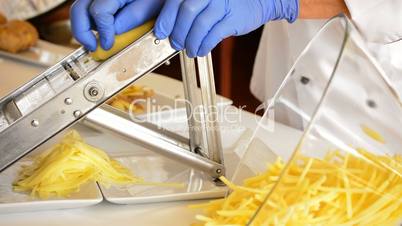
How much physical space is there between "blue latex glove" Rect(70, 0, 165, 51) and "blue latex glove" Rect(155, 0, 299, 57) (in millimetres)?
35

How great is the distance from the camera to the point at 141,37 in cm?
74

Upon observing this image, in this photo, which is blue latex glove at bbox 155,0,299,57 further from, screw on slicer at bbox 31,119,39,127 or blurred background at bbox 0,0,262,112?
blurred background at bbox 0,0,262,112

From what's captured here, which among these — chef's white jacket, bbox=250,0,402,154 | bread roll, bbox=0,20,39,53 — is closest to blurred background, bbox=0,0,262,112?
bread roll, bbox=0,20,39,53

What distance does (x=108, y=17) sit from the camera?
29.6 inches

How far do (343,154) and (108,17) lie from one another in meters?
0.39

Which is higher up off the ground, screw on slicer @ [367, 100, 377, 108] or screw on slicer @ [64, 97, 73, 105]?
screw on slicer @ [64, 97, 73, 105]

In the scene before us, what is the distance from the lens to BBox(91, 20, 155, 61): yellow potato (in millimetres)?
749

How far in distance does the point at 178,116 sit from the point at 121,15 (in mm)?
440

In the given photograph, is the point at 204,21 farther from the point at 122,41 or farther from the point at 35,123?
the point at 35,123

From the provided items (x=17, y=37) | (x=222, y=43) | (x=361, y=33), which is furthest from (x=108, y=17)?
(x=222, y=43)

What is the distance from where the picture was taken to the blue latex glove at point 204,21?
0.75m

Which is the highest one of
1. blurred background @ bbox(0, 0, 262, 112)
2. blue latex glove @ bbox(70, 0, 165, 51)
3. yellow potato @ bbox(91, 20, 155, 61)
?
blue latex glove @ bbox(70, 0, 165, 51)

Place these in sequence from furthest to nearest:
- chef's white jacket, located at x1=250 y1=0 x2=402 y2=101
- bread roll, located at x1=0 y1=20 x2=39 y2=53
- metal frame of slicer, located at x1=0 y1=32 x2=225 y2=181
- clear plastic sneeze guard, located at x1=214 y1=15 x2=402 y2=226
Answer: bread roll, located at x1=0 y1=20 x2=39 y2=53, chef's white jacket, located at x1=250 y1=0 x2=402 y2=101, metal frame of slicer, located at x1=0 y1=32 x2=225 y2=181, clear plastic sneeze guard, located at x1=214 y1=15 x2=402 y2=226

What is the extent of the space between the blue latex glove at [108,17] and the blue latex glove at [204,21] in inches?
1.4
